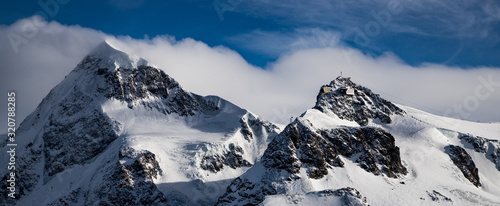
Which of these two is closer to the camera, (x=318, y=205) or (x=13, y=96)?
(x=13, y=96)

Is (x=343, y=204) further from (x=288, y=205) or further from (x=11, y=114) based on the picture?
(x=11, y=114)

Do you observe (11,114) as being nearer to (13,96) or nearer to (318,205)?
(13,96)

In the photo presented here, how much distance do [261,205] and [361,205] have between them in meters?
29.8

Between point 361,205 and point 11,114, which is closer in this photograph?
point 11,114

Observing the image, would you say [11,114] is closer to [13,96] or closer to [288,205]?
[13,96]

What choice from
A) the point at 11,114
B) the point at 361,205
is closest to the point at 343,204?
the point at 361,205

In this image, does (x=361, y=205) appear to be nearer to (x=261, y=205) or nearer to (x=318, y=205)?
(x=318, y=205)

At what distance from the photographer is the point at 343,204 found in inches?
7849

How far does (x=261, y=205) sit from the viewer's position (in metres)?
198

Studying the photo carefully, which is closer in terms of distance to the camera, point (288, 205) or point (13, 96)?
point (13, 96)

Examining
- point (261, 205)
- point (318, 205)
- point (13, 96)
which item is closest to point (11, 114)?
point (13, 96)

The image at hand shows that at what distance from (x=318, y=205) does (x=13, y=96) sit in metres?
92.5

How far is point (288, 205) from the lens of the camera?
199 metres

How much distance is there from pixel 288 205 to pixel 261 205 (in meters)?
8.12
